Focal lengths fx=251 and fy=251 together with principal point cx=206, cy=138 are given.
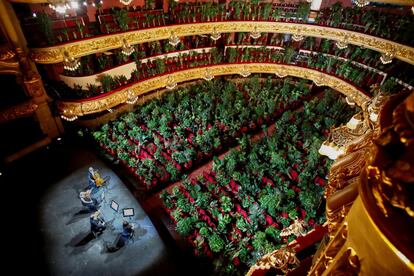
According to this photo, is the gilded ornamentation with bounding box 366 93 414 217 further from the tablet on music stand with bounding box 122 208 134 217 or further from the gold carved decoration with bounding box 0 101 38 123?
the gold carved decoration with bounding box 0 101 38 123

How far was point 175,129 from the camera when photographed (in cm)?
1520

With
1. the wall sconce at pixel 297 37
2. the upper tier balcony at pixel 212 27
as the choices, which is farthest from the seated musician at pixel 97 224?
the wall sconce at pixel 297 37

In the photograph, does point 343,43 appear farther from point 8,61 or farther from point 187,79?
point 8,61

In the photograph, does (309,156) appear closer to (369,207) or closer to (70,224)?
(70,224)

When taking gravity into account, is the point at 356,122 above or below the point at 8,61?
above

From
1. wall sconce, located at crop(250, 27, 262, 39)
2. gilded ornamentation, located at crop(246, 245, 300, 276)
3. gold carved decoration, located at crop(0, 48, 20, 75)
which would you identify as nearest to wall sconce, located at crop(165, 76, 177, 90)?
wall sconce, located at crop(250, 27, 262, 39)

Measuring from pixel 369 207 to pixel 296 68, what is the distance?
18977mm

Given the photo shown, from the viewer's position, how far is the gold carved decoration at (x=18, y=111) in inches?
465

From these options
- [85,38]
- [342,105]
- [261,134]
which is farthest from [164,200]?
[342,105]

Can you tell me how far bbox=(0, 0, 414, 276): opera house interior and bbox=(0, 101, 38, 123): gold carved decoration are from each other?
0.07 m

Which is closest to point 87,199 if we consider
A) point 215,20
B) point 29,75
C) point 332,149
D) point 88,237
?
point 88,237

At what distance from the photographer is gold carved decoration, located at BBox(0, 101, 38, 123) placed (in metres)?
11.8

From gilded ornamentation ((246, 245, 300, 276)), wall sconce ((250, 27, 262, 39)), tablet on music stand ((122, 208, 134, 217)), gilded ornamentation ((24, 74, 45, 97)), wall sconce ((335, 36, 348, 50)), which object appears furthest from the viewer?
wall sconce ((250, 27, 262, 39))

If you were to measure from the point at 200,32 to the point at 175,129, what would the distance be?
642 cm
